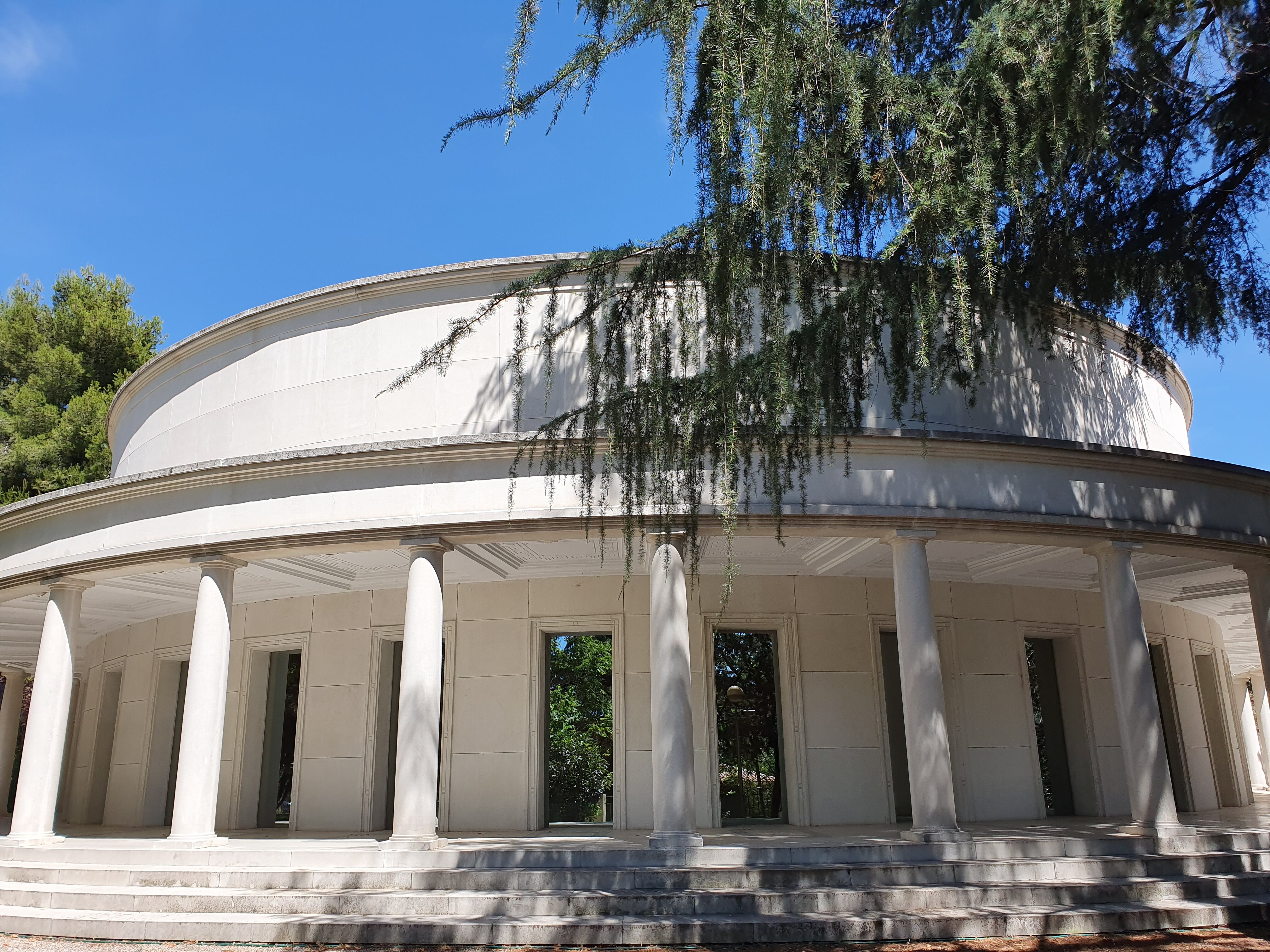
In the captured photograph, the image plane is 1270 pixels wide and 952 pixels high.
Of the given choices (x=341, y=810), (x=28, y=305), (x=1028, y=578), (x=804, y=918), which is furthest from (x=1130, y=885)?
(x=28, y=305)

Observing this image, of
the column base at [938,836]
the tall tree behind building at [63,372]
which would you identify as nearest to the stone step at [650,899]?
the column base at [938,836]

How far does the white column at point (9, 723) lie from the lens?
22953mm

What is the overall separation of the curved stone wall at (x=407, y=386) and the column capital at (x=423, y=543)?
2334mm

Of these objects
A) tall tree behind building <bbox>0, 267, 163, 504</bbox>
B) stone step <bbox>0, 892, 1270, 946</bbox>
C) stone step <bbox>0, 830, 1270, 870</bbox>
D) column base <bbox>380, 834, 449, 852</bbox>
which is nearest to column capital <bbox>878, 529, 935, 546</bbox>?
stone step <bbox>0, 830, 1270, 870</bbox>

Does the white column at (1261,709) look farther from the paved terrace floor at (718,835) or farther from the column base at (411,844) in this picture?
the column base at (411,844)

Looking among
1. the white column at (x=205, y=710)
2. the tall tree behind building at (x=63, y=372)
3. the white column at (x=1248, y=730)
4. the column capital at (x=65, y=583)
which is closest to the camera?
the white column at (x=205, y=710)

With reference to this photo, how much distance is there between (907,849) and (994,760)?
6.01 metres

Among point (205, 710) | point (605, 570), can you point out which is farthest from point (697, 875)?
point (205, 710)

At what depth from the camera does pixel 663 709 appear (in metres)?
11.2

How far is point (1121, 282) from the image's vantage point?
33.6 ft

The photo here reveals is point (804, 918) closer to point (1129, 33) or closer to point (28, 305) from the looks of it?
point (1129, 33)

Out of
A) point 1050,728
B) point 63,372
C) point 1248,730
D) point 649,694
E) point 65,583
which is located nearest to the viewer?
point 65,583

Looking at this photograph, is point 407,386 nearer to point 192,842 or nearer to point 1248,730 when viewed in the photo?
point 192,842

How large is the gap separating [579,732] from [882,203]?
36.7 ft
